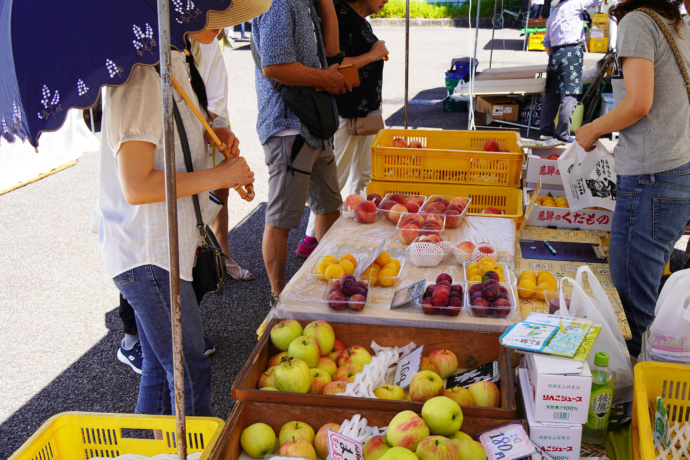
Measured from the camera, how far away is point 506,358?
5.49ft

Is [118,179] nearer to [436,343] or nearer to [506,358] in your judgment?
[436,343]

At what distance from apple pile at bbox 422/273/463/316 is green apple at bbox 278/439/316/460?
0.69 m

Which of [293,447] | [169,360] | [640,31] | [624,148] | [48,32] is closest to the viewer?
[48,32]

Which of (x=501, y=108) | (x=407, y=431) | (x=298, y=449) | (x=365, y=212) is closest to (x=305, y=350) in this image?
(x=298, y=449)

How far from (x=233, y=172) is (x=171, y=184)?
0.69m

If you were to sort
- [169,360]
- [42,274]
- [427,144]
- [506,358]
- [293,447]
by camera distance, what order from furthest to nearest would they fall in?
1. [42,274]
2. [427,144]
3. [169,360]
4. [506,358]
5. [293,447]

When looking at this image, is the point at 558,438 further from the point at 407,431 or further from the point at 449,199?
the point at 449,199

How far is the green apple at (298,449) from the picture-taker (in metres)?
1.42

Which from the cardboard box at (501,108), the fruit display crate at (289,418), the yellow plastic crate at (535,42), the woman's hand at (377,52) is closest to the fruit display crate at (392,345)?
the fruit display crate at (289,418)

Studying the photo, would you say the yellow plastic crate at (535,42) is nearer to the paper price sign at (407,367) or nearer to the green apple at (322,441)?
the paper price sign at (407,367)

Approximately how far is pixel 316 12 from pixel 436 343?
2057 mm

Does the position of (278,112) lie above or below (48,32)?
below

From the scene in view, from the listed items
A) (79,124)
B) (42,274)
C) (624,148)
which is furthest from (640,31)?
(79,124)

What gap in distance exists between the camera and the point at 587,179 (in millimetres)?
2779
